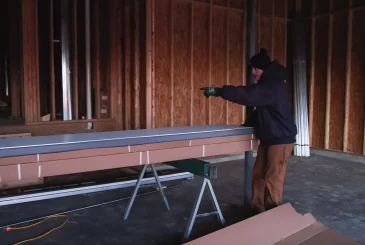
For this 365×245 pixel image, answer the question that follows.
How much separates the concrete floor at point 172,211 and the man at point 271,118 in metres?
0.57

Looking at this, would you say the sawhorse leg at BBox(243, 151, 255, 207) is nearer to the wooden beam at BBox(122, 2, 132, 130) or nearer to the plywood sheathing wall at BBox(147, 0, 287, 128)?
the plywood sheathing wall at BBox(147, 0, 287, 128)

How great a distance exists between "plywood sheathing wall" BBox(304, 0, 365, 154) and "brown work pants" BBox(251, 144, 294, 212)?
364 cm

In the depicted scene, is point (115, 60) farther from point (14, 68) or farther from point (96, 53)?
point (14, 68)

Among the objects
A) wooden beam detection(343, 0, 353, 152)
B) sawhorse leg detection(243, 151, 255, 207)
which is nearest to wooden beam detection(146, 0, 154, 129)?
sawhorse leg detection(243, 151, 255, 207)

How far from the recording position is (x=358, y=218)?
3.60m

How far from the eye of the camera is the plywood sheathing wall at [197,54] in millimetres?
5898

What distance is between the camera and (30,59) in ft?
15.8

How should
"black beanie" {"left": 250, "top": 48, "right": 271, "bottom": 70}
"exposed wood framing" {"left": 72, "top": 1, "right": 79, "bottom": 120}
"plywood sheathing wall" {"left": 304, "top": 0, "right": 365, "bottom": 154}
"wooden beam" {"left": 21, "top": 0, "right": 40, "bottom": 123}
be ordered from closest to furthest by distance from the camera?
1. "black beanie" {"left": 250, "top": 48, "right": 271, "bottom": 70}
2. "wooden beam" {"left": 21, "top": 0, "right": 40, "bottom": 123}
3. "exposed wood framing" {"left": 72, "top": 1, "right": 79, "bottom": 120}
4. "plywood sheathing wall" {"left": 304, "top": 0, "right": 365, "bottom": 154}

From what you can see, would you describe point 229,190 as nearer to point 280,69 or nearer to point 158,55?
point 280,69

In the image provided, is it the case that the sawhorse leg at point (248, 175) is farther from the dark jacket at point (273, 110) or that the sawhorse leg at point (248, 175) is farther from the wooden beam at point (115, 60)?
the wooden beam at point (115, 60)

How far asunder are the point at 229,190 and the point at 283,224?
1858 millimetres

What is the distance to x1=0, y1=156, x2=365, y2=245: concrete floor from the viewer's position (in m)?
3.16

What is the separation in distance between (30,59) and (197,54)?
272 centimetres

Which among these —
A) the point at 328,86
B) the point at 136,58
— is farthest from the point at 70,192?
the point at 328,86
